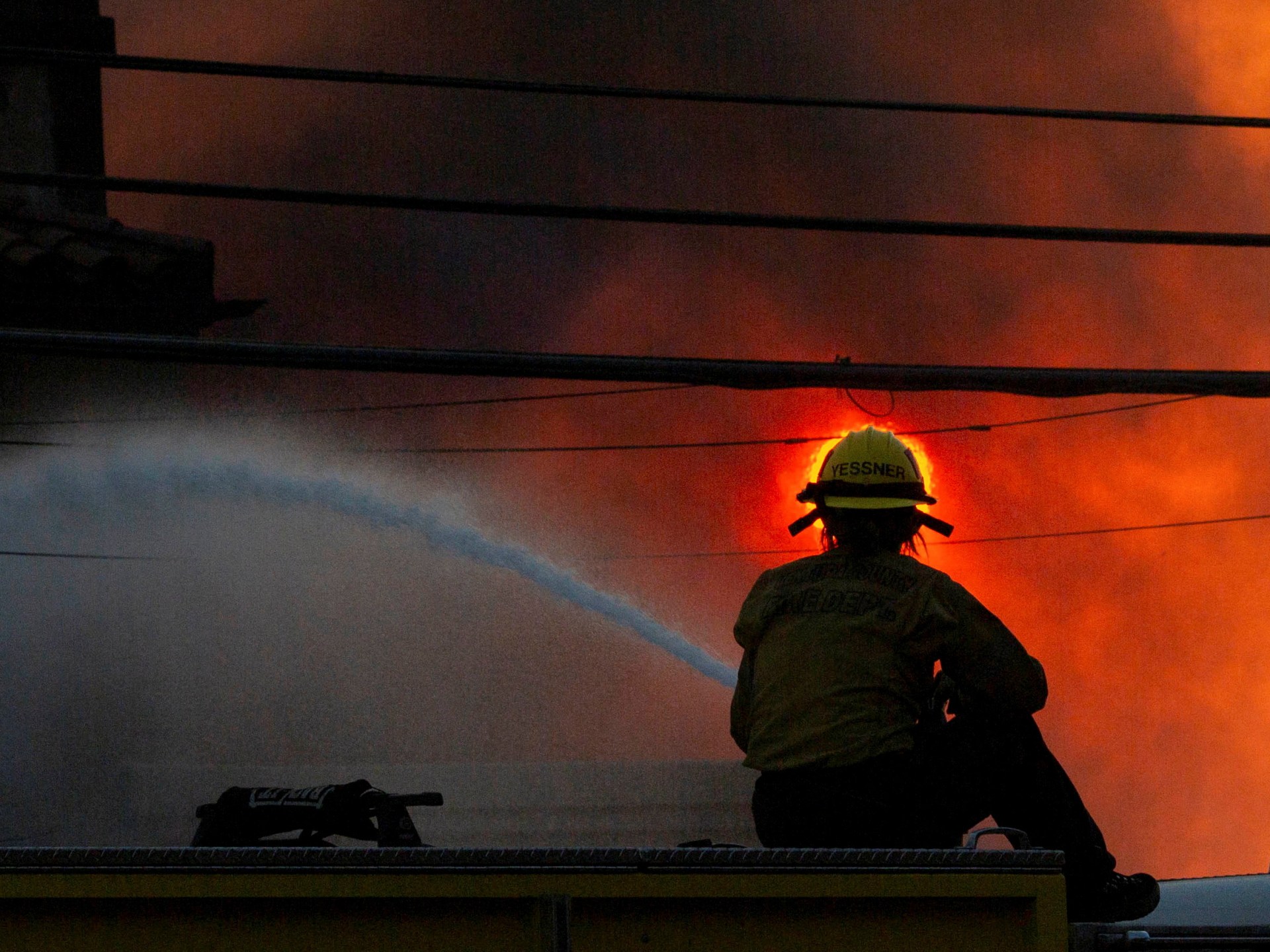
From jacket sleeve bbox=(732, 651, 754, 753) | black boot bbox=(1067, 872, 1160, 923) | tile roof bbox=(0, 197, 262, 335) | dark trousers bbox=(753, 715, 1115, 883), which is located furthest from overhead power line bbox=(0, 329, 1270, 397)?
tile roof bbox=(0, 197, 262, 335)

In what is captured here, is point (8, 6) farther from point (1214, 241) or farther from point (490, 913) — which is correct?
point (490, 913)

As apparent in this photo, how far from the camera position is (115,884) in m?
2.15

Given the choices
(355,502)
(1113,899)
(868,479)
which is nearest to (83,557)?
(355,502)

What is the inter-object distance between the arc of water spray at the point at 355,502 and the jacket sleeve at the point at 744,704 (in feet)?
41.0

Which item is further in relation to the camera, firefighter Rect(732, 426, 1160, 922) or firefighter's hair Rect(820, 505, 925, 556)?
firefighter's hair Rect(820, 505, 925, 556)

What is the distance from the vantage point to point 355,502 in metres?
19.1

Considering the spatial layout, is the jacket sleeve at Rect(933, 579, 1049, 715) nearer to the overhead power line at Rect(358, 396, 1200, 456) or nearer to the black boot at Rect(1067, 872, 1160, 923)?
the black boot at Rect(1067, 872, 1160, 923)

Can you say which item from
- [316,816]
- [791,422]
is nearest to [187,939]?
[316,816]

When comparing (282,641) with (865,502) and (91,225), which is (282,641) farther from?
(865,502)

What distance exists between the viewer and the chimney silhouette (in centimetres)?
1316

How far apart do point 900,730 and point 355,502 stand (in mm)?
16425

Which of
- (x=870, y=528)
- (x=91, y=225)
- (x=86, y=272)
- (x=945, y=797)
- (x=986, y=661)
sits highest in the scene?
(x=91, y=225)

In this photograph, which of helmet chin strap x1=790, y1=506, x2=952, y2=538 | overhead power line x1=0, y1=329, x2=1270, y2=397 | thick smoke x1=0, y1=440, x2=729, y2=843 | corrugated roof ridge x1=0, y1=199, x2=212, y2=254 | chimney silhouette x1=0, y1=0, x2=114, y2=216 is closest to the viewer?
helmet chin strap x1=790, y1=506, x2=952, y2=538

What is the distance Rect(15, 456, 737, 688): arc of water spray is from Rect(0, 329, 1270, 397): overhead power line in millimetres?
10841
